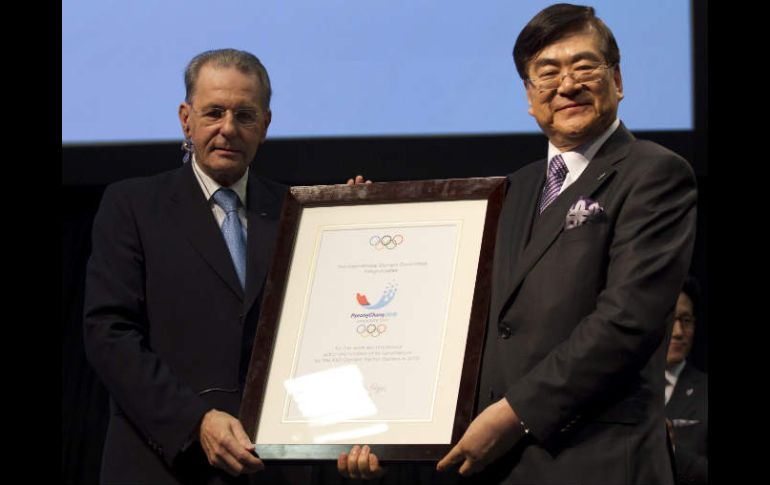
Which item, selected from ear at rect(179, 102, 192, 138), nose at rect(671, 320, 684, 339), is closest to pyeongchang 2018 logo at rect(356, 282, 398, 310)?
ear at rect(179, 102, 192, 138)

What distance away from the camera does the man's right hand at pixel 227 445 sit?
2656mm

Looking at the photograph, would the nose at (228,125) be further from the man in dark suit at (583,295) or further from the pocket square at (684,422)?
the pocket square at (684,422)

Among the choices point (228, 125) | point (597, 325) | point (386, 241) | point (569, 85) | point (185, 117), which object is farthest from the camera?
point (185, 117)

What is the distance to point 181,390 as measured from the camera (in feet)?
9.07

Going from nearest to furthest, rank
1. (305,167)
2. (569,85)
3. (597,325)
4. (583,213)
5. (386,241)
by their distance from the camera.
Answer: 1. (597,325)
2. (583,213)
3. (569,85)
4. (386,241)
5. (305,167)

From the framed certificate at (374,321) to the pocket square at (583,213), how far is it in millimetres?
262

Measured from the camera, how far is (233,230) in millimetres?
3008

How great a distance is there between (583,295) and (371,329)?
1.82 feet

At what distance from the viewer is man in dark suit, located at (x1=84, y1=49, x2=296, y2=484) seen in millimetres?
2760

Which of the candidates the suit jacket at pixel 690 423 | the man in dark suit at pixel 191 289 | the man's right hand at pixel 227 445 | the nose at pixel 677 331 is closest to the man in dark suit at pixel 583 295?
the man's right hand at pixel 227 445

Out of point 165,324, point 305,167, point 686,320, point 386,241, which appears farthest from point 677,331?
point 165,324

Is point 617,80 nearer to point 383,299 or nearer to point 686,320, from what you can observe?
point 383,299

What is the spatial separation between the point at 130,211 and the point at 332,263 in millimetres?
541

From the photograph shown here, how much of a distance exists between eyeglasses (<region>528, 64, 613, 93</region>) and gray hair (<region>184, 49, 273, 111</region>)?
0.78 meters
